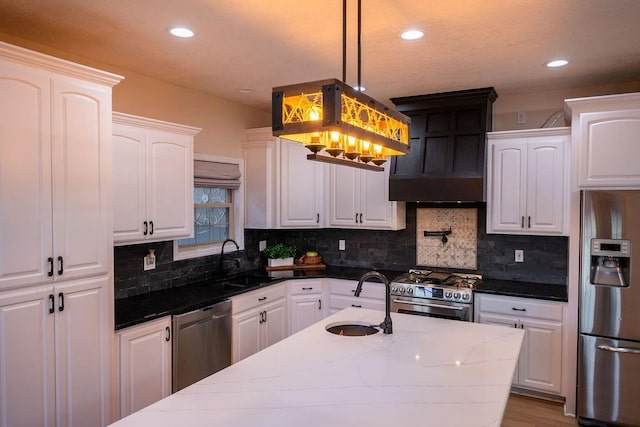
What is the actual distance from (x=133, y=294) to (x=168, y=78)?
175cm

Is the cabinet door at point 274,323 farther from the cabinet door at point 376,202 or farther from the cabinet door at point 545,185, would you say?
the cabinet door at point 545,185

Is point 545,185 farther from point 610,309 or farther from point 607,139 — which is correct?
point 610,309

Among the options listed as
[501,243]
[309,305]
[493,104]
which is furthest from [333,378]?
[493,104]

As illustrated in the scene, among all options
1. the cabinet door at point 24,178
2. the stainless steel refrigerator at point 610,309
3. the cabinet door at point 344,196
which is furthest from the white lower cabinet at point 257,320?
the stainless steel refrigerator at point 610,309

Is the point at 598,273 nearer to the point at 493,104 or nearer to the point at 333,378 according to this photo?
the point at 493,104

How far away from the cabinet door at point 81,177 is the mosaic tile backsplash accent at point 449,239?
299 cm

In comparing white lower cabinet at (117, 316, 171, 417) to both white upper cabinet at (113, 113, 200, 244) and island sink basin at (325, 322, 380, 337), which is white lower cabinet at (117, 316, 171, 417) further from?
island sink basin at (325, 322, 380, 337)

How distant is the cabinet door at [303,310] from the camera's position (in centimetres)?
440

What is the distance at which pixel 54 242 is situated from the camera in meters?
2.32

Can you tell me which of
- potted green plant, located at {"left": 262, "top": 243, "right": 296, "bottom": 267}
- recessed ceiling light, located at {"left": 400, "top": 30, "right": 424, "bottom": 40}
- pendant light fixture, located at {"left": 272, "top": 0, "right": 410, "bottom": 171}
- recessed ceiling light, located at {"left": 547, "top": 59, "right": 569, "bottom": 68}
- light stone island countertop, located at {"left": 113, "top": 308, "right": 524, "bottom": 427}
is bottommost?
light stone island countertop, located at {"left": 113, "top": 308, "right": 524, "bottom": 427}

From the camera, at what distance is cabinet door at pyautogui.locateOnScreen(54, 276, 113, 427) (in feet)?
7.78

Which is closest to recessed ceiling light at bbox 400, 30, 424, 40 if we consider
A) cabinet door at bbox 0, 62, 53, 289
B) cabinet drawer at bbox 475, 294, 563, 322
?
cabinet door at bbox 0, 62, 53, 289

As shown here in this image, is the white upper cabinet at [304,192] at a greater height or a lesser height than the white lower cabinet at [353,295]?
greater

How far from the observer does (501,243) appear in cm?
419
